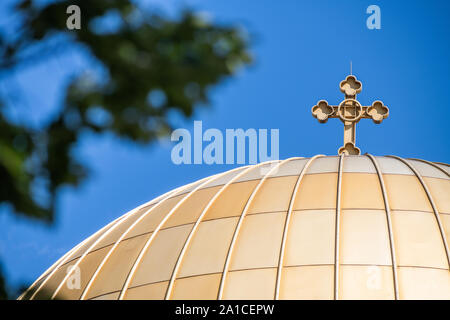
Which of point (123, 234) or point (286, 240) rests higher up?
point (286, 240)

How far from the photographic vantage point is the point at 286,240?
68.3 feet

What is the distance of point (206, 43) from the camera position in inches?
299

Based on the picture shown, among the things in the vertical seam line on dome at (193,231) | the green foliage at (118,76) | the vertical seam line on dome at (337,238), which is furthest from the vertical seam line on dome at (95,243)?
the green foliage at (118,76)

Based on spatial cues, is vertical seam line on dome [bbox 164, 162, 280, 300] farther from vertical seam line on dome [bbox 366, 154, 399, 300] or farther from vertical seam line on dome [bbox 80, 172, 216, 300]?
vertical seam line on dome [bbox 366, 154, 399, 300]

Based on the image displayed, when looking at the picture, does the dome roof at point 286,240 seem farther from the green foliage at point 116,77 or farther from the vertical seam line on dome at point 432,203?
the green foliage at point 116,77

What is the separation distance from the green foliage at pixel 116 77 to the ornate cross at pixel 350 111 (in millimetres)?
20999

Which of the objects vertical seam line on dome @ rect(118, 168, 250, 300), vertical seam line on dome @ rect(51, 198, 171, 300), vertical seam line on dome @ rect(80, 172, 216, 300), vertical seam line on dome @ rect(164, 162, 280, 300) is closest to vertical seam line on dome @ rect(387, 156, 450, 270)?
vertical seam line on dome @ rect(164, 162, 280, 300)

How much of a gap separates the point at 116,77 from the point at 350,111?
2158 cm

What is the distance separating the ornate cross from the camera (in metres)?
28.3

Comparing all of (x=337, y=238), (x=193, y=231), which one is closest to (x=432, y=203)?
(x=337, y=238)

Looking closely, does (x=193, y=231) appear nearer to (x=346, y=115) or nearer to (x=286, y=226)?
(x=286, y=226)
